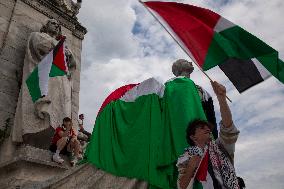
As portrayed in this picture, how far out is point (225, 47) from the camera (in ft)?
15.0

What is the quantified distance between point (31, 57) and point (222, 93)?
490cm

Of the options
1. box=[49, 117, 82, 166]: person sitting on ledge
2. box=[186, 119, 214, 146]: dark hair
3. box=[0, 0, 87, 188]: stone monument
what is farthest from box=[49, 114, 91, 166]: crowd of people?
box=[186, 119, 214, 146]: dark hair

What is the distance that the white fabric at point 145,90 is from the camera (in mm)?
4930

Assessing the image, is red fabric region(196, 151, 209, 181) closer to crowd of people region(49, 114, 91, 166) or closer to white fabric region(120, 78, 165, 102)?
white fabric region(120, 78, 165, 102)

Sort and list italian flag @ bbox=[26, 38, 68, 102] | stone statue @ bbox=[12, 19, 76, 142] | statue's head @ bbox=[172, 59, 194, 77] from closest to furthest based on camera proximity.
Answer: statue's head @ bbox=[172, 59, 194, 77]
italian flag @ bbox=[26, 38, 68, 102]
stone statue @ bbox=[12, 19, 76, 142]

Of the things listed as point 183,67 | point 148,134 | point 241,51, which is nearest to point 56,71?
point 183,67

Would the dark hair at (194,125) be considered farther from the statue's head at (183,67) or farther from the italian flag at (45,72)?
the italian flag at (45,72)

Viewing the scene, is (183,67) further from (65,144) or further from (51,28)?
(51,28)

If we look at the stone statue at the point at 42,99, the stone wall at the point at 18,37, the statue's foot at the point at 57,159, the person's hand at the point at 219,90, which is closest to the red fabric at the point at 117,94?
the statue's foot at the point at 57,159

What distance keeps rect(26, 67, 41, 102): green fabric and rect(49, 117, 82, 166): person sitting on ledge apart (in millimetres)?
763

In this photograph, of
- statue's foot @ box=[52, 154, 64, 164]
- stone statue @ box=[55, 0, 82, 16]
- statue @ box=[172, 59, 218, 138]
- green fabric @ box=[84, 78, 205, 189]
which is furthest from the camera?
stone statue @ box=[55, 0, 82, 16]

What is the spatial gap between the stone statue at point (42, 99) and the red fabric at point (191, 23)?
2.84 metres

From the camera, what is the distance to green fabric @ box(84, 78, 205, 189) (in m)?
4.25

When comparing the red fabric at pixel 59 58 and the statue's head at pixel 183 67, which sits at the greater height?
the red fabric at pixel 59 58
